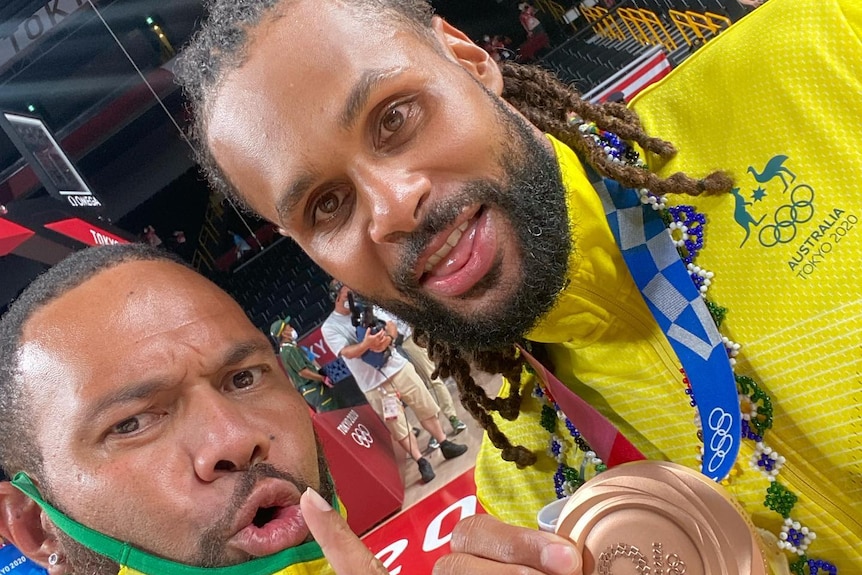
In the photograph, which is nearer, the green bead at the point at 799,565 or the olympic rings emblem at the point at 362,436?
the green bead at the point at 799,565

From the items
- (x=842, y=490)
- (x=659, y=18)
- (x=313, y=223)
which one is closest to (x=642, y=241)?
(x=842, y=490)

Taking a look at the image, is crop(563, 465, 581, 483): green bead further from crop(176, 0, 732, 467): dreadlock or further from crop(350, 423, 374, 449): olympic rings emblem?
crop(350, 423, 374, 449): olympic rings emblem

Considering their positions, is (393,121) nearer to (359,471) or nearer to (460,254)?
(460,254)

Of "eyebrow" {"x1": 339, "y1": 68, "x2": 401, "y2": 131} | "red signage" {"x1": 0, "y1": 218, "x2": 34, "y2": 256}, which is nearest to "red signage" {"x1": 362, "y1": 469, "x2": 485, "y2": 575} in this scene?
"eyebrow" {"x1": 339, "y1": 68, "x2": 401, "y2": 131}

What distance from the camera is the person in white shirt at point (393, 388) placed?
5.36 meters

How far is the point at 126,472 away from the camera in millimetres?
1286

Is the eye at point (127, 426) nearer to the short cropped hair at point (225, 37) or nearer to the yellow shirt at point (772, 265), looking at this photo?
the short cropped hair at point (225, 37)

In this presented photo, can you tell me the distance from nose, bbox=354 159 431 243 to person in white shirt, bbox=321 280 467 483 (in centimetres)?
409

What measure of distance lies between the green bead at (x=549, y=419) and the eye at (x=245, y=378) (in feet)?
2.34

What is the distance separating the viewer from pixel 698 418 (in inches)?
52.6

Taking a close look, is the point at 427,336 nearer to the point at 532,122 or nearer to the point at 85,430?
the point at 532,122

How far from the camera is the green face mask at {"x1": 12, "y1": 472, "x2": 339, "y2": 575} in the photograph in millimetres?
1249

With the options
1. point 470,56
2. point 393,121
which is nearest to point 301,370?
point 470,56

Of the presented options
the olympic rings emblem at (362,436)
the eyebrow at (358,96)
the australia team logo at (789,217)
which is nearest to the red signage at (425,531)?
the australia team logo at (789,217)
